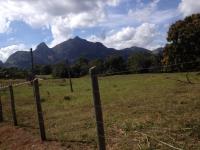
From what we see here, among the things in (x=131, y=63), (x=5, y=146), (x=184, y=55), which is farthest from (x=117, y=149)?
(x=131, y=63)

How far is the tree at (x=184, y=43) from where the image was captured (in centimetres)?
4003

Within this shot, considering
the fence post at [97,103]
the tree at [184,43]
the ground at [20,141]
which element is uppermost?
the tree at [184,43]

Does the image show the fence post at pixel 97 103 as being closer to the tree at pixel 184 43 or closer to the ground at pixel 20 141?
the ground at pixel 20 141

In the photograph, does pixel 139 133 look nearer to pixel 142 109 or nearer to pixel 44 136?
pixel 44 136

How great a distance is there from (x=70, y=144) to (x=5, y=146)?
8.48 ft

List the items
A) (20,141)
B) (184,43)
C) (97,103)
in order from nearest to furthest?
(97,103), (20,141), (184,43)

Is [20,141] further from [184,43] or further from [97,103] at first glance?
[184,43]

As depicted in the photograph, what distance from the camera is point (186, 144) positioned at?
8.09 m

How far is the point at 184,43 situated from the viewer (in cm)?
4169

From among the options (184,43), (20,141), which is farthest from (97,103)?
(184,43)

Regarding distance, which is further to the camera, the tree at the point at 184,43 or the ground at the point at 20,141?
the tree at the point at 184,43

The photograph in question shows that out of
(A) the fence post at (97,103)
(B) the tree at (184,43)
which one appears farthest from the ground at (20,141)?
(B) the tree at (184,43)

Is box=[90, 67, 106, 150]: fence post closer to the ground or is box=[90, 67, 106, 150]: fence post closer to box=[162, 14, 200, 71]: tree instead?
the ground

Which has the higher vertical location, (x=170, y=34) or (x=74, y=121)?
(x=170, y=34)
